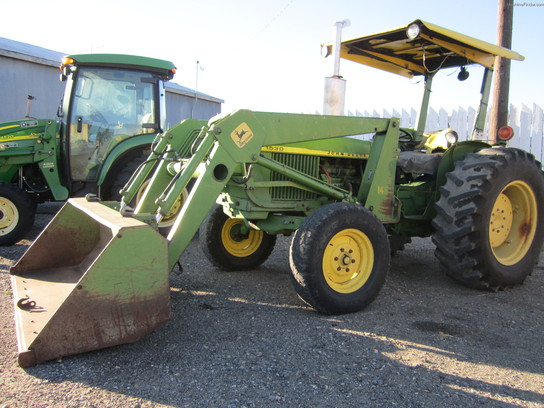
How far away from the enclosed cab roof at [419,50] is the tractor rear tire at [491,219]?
43.9 inches

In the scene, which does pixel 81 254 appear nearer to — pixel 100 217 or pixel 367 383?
pixel 100 217

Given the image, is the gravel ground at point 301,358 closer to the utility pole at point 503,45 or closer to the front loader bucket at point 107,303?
the front loader bucket at point 107,303

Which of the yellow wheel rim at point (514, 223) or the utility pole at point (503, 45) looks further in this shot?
the utility pole at point (503, 45)

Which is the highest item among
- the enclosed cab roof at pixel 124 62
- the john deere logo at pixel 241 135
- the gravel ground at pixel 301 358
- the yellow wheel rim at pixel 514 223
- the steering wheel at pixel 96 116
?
the enclosed cab roof at pixel 124 62

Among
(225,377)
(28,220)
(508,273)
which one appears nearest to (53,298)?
(225,377)

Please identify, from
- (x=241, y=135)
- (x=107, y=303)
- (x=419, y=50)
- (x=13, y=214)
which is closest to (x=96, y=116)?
(x=13, y=214)

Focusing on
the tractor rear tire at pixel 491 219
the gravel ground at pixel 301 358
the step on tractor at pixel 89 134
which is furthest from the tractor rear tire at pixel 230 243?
the step on tractor at pixel 89 134

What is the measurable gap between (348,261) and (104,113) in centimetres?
465

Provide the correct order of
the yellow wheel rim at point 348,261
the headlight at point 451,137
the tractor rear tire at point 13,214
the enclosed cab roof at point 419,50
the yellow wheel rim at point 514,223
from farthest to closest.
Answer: the tractor rear tire at point 13,214 < the headlight at point 451,137 < the yellow wheel rim at point 514,223 < the enclosed cab roof at point 419,50 < the yellow wheel rim at point 348,261

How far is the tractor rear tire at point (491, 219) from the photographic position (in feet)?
14.8

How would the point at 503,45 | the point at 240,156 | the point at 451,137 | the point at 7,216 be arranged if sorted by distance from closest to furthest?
A: the point at 240,156 → the point at 451,137 → the point at 7,216 → the point at 503,45

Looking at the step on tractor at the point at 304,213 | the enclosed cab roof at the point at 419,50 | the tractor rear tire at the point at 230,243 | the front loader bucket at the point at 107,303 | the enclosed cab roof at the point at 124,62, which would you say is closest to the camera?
the front loader bucket at the point at 107,303

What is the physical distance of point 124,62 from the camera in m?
6.96

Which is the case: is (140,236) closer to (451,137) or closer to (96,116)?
(451,137)
